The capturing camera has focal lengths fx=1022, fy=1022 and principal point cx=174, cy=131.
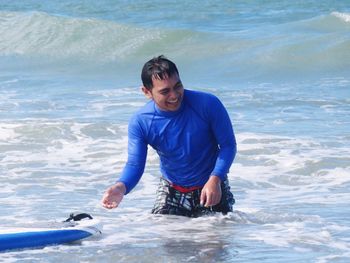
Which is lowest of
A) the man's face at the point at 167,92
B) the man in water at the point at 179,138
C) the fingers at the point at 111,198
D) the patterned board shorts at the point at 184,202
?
the fingers at the point at 111,198

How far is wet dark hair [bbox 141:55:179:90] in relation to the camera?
570cm

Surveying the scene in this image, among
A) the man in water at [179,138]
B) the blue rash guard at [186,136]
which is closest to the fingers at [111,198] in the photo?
the man in water at [179,138]

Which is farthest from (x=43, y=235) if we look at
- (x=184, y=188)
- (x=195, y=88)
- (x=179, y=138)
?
(x=195, y=88)

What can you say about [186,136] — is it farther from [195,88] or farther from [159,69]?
[195,88]

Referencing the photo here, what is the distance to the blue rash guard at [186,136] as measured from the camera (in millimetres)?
5852

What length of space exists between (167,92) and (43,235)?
1249 mm

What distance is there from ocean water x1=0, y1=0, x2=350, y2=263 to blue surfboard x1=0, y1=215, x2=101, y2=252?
0.06 meters

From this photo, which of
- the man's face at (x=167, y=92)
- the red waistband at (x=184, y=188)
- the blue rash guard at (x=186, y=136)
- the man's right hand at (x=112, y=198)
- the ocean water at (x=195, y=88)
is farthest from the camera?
the ocean water at (x=195, y=88)

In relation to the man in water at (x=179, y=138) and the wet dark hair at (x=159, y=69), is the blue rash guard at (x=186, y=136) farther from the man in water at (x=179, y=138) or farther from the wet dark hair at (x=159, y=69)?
the wet dark hair at (x=159, y=69)

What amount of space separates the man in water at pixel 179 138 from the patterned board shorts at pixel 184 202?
4cm

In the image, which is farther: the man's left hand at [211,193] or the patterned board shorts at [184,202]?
the patterned board shorts at [184,202]

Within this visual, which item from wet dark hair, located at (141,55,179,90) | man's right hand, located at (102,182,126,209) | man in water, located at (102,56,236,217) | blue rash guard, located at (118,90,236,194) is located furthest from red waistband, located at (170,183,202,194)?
wet dark hair, located at (141,55,179,90)

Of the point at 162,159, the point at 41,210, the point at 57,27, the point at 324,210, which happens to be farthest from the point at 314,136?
the point at 57,27

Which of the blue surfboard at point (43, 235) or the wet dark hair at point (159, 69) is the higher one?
the wet dark hair at point (159, 69)
